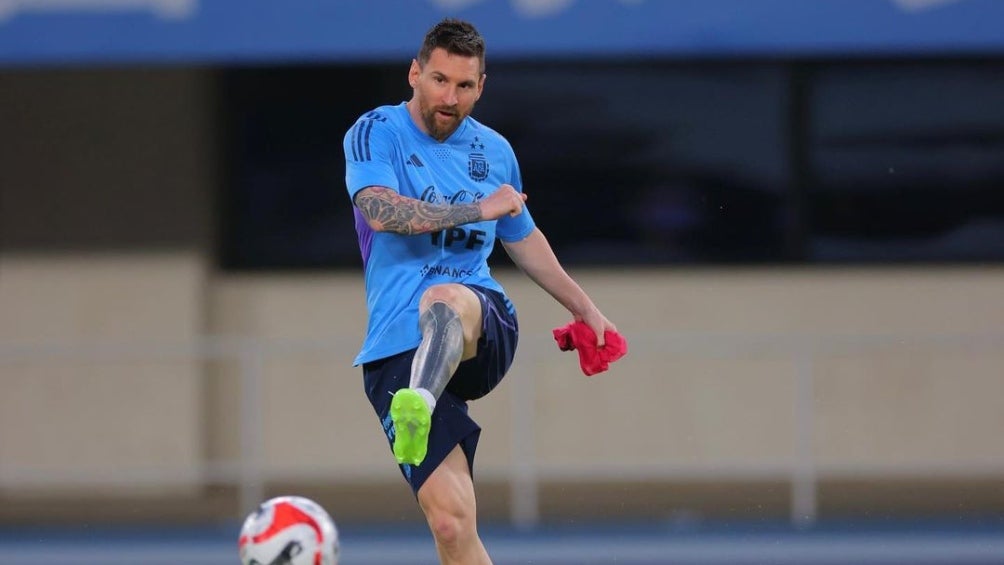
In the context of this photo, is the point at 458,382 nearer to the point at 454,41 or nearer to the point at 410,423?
the point at 410,423

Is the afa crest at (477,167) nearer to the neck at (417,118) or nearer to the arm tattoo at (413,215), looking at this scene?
the neck at (417,118)

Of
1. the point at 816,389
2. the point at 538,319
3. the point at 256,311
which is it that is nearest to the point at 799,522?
the point at 816,389

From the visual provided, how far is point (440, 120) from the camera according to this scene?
6.48 metres

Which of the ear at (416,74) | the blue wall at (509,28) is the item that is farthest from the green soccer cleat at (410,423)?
the blue wall at (509,28)

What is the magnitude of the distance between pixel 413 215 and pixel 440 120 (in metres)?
0.46

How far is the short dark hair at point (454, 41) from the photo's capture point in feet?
20.9

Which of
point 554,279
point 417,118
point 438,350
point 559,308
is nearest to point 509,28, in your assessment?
point 559,308

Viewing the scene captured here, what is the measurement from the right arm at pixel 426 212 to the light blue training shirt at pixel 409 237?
14cm

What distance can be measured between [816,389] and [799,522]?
92cm

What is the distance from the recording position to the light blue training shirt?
643 cm

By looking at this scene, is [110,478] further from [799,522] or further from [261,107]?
[799,522]

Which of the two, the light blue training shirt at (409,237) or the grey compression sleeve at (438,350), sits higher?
the light blue training shirt at (409,237)

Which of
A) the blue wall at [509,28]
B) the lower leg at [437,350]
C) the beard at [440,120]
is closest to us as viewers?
the lower leg at [437,350]

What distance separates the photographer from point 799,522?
39.0ft
